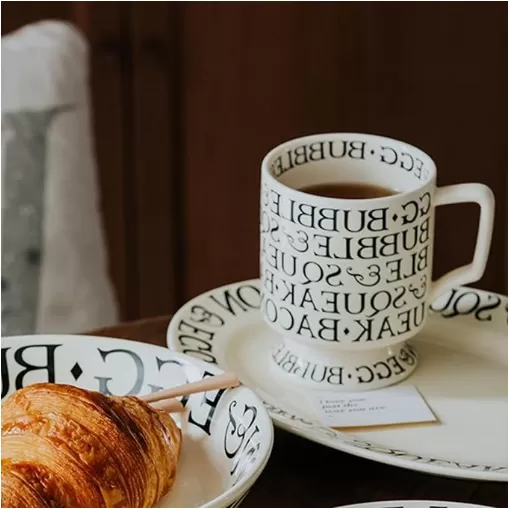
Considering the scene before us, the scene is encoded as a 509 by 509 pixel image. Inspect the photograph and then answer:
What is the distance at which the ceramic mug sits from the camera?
2.29 feet

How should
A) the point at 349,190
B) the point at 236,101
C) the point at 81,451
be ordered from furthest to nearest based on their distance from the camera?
the point at 236,101
the point at 349,190
the point at 81,451

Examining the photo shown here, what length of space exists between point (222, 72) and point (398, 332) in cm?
81

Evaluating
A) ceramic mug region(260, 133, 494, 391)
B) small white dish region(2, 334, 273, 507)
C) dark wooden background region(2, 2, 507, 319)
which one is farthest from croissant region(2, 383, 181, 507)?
dark wooden background region(2, 2, 507, 319)

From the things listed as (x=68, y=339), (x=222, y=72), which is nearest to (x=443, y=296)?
(x=68, y=339)

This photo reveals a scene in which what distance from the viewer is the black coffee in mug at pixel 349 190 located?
777 millimetres

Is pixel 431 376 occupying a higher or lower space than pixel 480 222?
lower

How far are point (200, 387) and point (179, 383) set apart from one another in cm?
3

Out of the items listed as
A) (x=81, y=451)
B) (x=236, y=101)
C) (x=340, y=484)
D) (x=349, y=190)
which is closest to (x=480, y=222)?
(x=349, y=190)

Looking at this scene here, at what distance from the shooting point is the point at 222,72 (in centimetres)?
148

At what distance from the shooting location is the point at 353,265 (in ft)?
2.31

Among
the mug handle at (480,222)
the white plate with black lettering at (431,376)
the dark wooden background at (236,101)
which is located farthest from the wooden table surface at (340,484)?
the dark wooden background at (236,101)

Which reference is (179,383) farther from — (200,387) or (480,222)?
(480,222)

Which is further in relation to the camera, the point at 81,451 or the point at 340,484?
the point at 340,484

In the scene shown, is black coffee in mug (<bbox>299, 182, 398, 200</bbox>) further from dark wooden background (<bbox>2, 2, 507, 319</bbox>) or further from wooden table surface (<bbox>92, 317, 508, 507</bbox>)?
dark wooden background (<bbox>2, 2, 507, 319</bbox>)
